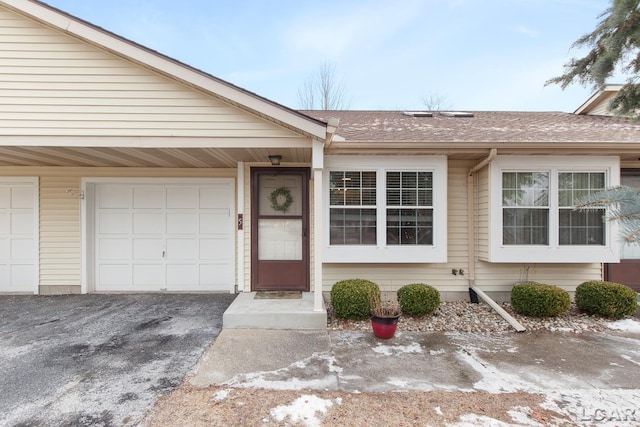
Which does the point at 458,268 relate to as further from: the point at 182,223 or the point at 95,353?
the point at 95,353

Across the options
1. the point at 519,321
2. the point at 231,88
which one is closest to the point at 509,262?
the point at 519,321

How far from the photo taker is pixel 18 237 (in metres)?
5.98

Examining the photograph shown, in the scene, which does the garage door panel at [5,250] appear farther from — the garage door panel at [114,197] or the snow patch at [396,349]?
the snow patch at [396,349]

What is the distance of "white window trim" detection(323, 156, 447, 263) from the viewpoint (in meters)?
5.01

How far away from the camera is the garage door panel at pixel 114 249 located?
241 inches

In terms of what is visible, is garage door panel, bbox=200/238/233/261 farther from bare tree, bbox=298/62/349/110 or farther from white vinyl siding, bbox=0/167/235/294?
bare tree, bbox=298/62/349/110

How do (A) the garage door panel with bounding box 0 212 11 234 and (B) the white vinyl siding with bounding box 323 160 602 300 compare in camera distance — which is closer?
(B) the white vinyl siding with bounding box 323 160 602 300

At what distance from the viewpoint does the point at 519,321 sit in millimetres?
4570

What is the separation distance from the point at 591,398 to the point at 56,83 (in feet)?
22.1

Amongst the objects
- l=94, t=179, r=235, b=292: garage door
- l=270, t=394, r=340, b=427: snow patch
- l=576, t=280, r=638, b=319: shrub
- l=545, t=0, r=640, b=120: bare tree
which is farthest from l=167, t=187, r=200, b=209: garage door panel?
l=576, t=280, r=638, b=319: shrub

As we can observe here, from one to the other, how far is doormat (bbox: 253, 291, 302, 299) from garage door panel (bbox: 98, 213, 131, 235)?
3.01m

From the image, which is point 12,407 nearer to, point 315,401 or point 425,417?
point 315,401

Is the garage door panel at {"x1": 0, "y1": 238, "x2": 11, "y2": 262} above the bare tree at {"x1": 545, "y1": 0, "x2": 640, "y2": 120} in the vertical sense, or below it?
below

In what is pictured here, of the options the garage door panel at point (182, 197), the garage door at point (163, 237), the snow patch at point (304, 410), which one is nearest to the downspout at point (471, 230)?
the snow patch at point (304, 410)
